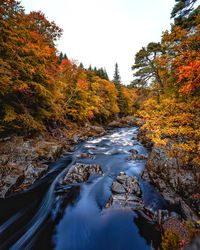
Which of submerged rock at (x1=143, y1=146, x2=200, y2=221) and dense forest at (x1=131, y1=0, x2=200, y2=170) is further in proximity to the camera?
submerged rock at (x1=143, y1=146, x2=200, y2=221)

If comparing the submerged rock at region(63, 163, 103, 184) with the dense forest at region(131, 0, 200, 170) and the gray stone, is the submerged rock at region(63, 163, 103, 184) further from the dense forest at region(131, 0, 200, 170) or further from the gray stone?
the dense forest at region(131, 0, 200, 170)

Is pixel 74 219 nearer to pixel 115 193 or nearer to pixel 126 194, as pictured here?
pixel 115 193

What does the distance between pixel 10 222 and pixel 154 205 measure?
17.2ft

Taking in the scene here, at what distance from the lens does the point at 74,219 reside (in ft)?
19.5

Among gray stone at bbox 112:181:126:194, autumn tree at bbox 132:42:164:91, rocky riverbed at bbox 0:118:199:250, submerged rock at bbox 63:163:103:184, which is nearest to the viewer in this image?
rocky riverbed at bbox 0:118:199:250

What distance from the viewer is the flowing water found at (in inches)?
193

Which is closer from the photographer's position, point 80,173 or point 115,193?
point 115,193

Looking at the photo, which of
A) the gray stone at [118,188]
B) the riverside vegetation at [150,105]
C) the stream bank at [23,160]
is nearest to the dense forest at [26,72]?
Answer: the riverside vegetation at [150,105]

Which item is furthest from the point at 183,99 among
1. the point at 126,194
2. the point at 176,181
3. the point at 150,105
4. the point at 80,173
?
the point at 80,173

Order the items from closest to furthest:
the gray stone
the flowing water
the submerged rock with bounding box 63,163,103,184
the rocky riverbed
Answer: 1. the flowing water
2. the rocky riverbed
3. the gray stone
4. the submerged rock with bounding box 63,163,103,184

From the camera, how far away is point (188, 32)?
20.5 ft

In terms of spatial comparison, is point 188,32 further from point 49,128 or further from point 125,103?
point 125,103

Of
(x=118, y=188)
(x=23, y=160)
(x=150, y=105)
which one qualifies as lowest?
(x=118, y=188)

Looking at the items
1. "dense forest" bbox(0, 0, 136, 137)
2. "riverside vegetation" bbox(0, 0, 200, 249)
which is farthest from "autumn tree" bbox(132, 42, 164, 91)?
"dense forest" bbox(0, 0, 136, 137)
